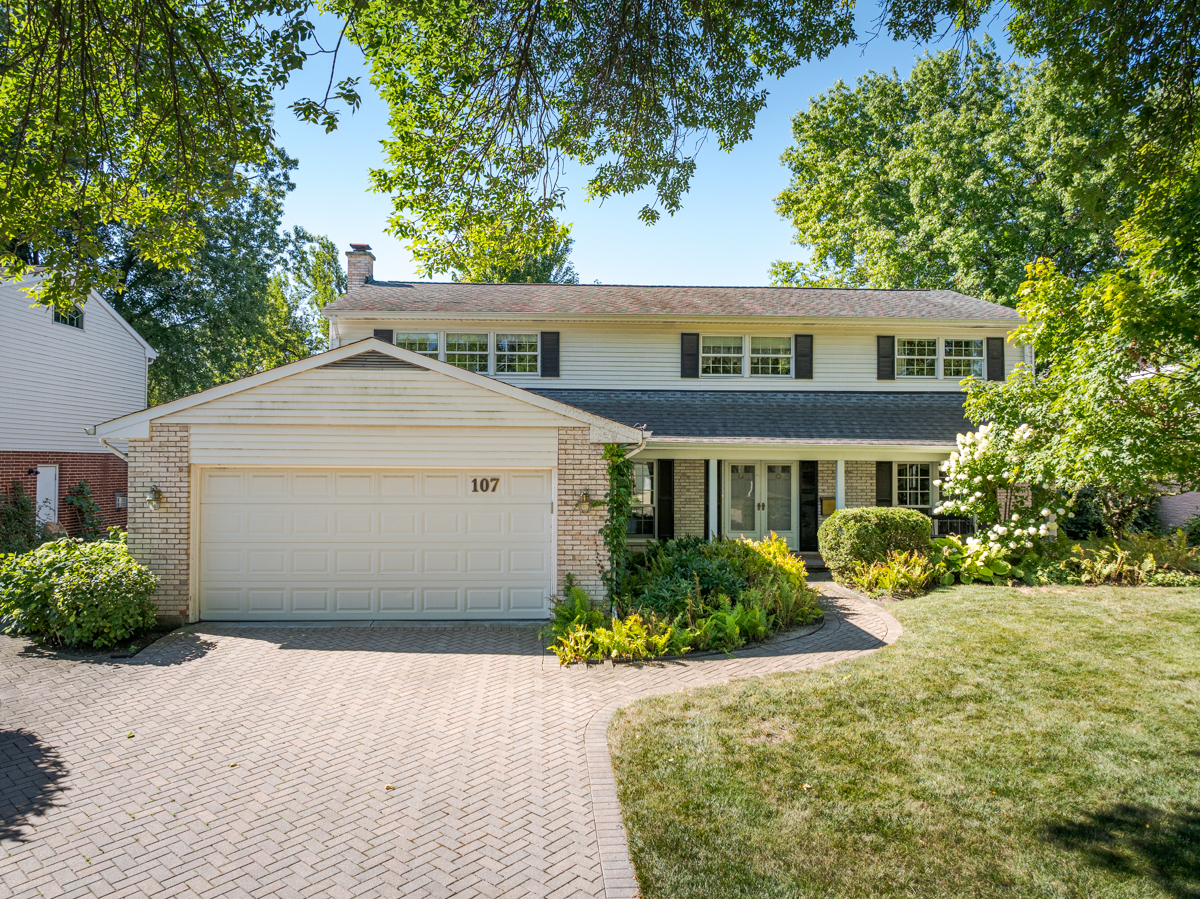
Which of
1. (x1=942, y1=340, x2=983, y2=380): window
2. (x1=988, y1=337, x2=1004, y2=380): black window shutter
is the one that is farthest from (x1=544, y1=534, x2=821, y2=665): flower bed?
(x1=988, y1=337, x2=1004, y2=380): black window shutter

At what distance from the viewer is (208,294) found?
2392 centimetres

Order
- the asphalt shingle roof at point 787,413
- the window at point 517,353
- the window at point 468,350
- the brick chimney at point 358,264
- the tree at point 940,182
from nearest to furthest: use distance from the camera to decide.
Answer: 1. the asphalt shingle roof at point 787,413
2. the window at point 468,350
3. the window at point 517,353
4. the brick chimney at point 358,264
5. the tree at point 940,182

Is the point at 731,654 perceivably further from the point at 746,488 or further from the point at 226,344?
the point at 226,344


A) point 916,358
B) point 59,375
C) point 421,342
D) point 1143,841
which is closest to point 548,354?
point 421,342

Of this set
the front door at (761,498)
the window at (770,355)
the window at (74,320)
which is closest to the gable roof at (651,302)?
the window at (770,355)

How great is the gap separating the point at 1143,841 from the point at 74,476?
2188 cm

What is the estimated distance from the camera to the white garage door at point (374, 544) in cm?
949

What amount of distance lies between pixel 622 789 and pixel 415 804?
4.82ft

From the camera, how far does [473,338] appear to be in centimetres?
1564

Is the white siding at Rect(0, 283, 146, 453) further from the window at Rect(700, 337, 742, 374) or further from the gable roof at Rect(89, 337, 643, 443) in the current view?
the window at Rect(700, 337, 742, 374)

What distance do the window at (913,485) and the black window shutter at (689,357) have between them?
5262 millimetres

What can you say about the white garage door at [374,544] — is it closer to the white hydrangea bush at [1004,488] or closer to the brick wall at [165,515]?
the brick wall at [165,515]

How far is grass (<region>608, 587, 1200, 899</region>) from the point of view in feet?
12.6

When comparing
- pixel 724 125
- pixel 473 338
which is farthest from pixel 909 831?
pixel 473 338
